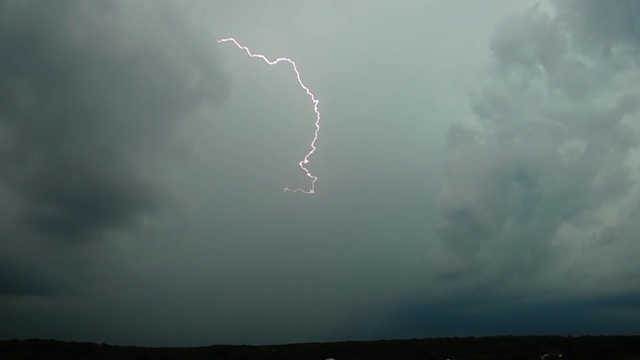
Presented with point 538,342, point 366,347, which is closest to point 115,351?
point 366,347

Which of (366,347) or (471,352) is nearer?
(471,352)

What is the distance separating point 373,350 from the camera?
306 ft

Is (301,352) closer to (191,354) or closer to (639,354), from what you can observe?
(191,354)

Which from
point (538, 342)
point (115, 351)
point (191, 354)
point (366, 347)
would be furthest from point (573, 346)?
point (115, 351)

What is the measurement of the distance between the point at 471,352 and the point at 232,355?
114ft

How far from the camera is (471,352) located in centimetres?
8794

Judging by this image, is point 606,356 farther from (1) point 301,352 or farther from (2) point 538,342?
(1) point 301,352

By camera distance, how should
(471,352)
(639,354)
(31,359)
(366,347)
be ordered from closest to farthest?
(639,354), (31,359), (471,352), (366,347)

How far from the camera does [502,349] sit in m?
87.3

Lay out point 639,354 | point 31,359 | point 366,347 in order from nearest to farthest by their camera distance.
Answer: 1. point 639,354
2. point 31,359
3. point 366,347

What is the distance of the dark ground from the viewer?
80.8 m

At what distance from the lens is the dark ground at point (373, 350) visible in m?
80.8

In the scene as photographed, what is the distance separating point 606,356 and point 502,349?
15.1 meters

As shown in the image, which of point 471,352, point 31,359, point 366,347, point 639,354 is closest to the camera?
point 639,354
